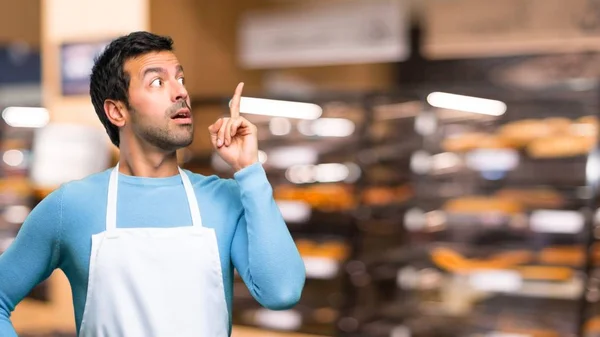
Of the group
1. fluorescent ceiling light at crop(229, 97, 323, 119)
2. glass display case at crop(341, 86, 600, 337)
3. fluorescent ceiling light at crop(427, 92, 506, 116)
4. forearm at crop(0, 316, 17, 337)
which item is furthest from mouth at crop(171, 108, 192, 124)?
fluorescent ceiling light at crop(229, 97, 323, 119)

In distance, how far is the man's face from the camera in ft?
4.52

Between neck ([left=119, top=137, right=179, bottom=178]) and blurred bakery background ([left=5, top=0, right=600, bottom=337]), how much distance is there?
2558mm

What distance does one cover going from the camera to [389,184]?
536 cm

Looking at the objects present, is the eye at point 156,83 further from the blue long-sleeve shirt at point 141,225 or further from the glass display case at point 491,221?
the glass display case at point 491,221

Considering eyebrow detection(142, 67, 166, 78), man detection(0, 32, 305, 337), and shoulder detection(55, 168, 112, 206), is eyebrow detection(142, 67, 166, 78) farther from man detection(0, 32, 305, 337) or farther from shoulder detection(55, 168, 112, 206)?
shoulder detection(55, 168, 112, 206)

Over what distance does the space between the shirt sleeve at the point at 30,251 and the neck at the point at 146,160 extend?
14 cm

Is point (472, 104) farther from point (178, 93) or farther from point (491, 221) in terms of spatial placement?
point (178, 93)

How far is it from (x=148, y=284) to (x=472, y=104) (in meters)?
3.64

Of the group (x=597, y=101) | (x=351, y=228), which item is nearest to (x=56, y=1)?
(x=351, y=228)

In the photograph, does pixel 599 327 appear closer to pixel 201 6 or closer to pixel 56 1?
pixel 201 6

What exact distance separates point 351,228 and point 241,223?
333 cm

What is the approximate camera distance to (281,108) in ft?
16.7

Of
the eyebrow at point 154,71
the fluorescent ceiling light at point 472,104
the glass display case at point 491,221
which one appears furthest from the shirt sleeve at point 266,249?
the fluorescent ceiling light at point 472,104

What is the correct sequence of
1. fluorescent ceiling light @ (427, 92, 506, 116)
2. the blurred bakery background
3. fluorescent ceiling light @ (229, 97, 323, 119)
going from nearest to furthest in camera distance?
the blurred bakery background, fluorescent ceiling light @ (427, 92, 506, 116), fluorescent ceiling light @ (229, 97, 323, 119)
